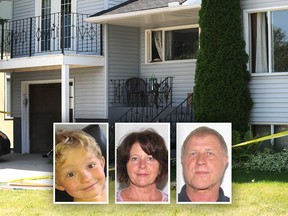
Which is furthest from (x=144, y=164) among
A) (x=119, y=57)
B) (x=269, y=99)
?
(x=119, y=57)

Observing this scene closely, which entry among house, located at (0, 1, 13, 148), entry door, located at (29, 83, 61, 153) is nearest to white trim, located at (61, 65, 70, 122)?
entry door, located at (29, 83, 61, 153)

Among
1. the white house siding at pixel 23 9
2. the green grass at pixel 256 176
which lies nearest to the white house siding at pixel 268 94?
the green grass at pixel 256 176

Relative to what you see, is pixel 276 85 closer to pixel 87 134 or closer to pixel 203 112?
pixel 203 112

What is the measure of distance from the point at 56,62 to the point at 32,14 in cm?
400

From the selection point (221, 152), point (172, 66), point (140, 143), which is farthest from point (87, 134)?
point (172, 66)

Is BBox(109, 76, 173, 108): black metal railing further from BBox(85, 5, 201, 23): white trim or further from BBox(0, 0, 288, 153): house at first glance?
BBox(85, 5, 201, 23): white trim

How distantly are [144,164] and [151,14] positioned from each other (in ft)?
34.9

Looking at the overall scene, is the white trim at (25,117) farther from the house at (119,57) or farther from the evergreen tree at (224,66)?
the evergreen tree at (224,66)

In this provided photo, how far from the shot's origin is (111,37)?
1767 cm

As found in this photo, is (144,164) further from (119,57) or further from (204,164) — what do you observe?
(119,57)

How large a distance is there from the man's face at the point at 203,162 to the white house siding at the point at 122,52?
11.9 meters

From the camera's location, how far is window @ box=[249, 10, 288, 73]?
46.5 ft

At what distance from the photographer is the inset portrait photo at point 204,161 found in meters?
5.82

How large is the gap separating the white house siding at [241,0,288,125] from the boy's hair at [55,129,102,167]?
902 centimetres
